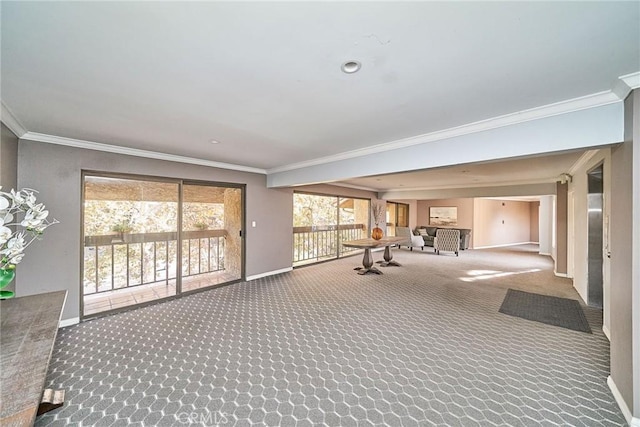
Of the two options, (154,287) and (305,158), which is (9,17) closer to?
(305,158)

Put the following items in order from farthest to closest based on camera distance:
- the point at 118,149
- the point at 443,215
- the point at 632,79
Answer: the point at 443,215, the point at 118,149, the point at 632,79

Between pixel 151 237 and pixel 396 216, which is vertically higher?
pixel 396 216

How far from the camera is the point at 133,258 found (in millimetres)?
4359

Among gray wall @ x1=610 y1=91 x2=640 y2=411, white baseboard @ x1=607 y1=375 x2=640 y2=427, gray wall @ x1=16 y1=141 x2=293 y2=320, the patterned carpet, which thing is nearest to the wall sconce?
the patterned carpet

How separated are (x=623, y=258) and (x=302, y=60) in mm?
2666

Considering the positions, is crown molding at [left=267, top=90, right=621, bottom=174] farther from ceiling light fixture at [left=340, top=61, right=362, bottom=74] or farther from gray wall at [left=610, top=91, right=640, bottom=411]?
ceiling light fixture at [left=340, top=61, right=362, bottom=74]

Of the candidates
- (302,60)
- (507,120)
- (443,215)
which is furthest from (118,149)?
(443,215)

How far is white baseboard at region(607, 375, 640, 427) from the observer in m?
1.71

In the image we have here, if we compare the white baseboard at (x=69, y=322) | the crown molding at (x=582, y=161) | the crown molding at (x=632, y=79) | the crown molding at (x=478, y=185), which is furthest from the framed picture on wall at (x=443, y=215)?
the white baseboard at (x=69, y=322)

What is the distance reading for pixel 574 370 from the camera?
237 centimetres

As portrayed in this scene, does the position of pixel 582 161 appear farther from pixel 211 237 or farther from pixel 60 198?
pixel 60 198

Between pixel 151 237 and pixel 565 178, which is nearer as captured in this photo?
pixel 151 237

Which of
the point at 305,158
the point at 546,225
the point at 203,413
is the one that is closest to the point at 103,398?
the point at 203,413

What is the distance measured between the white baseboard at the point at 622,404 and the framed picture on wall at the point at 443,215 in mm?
9516
